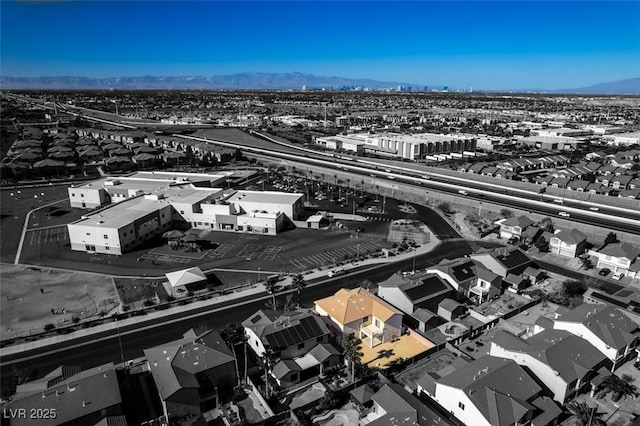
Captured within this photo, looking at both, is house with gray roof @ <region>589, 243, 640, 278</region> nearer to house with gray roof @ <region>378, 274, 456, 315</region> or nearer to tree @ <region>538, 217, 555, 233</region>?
tree @ <region>538, 217, 555, 233</region>

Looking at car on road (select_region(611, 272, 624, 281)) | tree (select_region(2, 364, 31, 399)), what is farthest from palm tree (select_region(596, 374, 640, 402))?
tree (select_region(2, 364, 31, 399))

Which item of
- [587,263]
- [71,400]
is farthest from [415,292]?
[71,400]

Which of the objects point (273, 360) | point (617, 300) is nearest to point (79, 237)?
point (273, 360)

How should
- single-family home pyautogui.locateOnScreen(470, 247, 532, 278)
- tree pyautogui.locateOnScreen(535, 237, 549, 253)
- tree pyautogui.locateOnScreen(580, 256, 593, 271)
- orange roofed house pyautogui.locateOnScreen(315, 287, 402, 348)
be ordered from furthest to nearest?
tree pyautogui.locateOnScreen(535, 237, 549, 253) → tree pyautogui.locateOnScreen(580, 256, 593, 271) → single-family home pyautogui.locateOnScreen(470, 247, 532, 278) → orange roofed house pyautogui.locateOnScreen(315, 287, 402, 348)

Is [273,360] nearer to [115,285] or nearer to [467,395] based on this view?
[467,395]

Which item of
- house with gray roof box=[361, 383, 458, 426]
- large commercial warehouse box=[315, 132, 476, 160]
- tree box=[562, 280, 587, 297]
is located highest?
large commercial warehouse box=[315, 132, 476, 160]

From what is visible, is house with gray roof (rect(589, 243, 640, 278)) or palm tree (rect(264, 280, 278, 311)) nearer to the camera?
palm tree (rect(264, 280, 278, 311))

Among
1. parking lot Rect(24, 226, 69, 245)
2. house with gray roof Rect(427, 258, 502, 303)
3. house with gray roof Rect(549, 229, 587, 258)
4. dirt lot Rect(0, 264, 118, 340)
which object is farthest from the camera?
parking lot Rect(24, 226, 69, 245)
